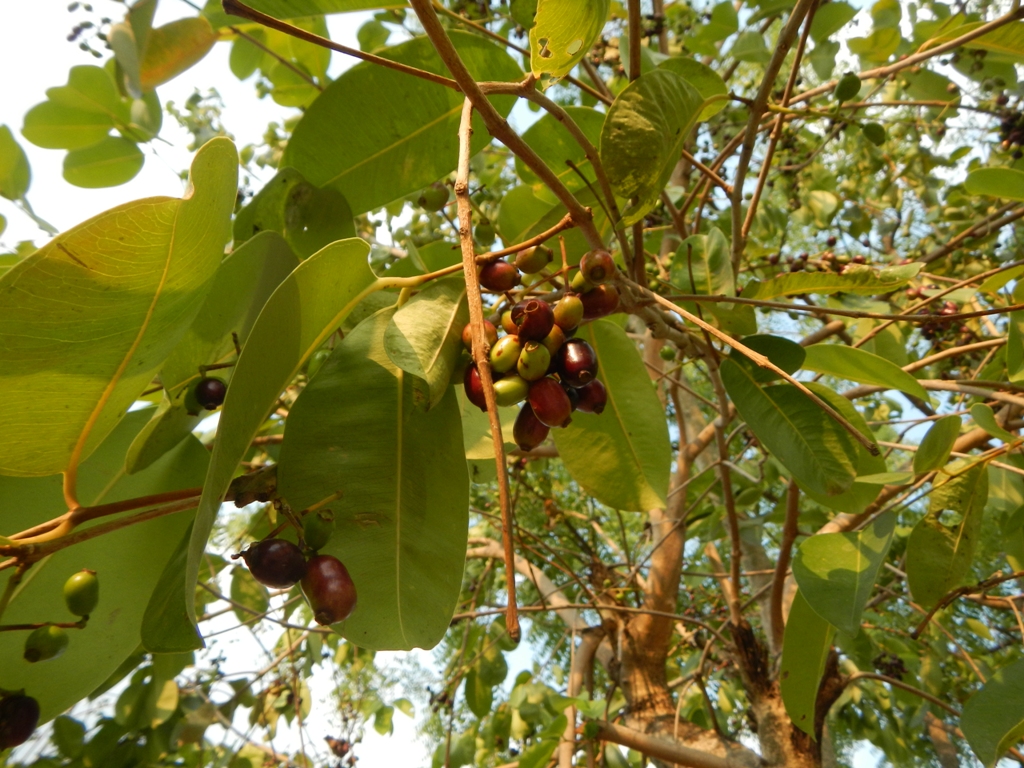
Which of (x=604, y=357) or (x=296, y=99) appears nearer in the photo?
(x=604, y=357)

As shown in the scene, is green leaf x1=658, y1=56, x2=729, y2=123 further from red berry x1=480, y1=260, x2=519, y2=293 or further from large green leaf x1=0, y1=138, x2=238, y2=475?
large green leaf x1=0, y1=138, x2=238, y2=475

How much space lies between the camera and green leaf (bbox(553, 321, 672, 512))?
3.78 feet

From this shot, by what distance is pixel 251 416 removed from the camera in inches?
25.5

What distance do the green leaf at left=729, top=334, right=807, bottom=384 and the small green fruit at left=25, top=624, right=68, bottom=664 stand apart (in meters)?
0.98

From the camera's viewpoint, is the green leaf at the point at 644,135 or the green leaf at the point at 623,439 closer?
the green leaf at the point at 644,135

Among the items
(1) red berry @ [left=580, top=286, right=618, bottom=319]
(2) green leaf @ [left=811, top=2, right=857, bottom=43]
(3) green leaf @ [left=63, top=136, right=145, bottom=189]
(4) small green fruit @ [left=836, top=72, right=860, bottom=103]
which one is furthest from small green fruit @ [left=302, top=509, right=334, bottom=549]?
(2) green leaf @ [left=811, top=2, right=857, bottom=43]

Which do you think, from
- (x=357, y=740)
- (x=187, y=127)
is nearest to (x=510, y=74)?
(x=187, y=127)

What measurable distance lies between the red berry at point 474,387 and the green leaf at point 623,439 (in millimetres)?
430

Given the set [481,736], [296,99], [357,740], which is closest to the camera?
[296,99]

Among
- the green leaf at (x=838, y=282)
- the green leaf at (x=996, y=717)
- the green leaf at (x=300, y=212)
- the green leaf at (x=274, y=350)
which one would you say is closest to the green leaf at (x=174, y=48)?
the green leaf at (x=300, y=212)

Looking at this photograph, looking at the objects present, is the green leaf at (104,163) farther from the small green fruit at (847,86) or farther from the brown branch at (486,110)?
the small green fruit at (847,86)

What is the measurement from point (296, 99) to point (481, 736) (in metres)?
2.60

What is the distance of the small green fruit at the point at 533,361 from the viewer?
2.47 feet

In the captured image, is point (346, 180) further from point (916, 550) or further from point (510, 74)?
point (916, 550)
